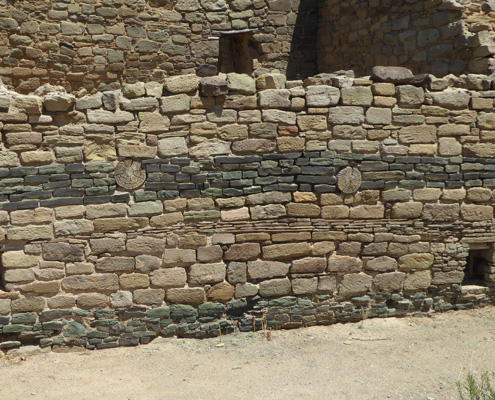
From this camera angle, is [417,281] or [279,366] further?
[417,281]

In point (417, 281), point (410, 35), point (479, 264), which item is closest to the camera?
point (417, 281)

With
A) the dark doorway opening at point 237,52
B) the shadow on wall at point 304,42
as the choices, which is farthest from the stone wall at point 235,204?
the dark doorway opening at point 237,52

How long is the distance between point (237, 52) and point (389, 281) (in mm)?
5033

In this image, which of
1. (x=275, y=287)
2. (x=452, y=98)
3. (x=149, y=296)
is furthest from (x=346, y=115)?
(x=149, y=296)

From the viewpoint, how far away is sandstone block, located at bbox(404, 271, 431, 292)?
5672mm

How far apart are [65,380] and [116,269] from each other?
1.06 m

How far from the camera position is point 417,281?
18.7 feet

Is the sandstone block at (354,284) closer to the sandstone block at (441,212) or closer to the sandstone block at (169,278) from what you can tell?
the sandstone block at (441,212)

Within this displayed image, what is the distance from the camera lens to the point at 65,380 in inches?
174

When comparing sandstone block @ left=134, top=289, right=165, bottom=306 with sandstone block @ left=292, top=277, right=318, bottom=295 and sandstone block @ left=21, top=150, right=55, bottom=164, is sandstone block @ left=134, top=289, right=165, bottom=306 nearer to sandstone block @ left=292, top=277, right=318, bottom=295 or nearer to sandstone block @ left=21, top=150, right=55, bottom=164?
sandstone block @ left=292, top=277, right=318, bottom=295

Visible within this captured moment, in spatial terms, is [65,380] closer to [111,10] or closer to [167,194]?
[167,194]

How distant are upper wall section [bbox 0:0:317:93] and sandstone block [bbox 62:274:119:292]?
12.6ft

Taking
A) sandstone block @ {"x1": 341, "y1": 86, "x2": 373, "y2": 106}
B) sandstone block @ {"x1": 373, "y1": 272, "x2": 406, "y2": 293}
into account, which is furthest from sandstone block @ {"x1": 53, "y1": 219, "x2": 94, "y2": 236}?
sandstone block @ {"x1": 373, "y1": 272, "x2": 406, "y2": 293}

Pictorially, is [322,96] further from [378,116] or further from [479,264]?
[479,264]
